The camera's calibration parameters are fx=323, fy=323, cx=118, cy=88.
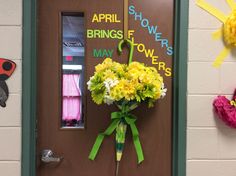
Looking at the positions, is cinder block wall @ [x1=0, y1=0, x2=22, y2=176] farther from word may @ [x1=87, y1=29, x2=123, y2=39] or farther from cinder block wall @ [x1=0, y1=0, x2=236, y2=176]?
word may @ [x1=87, y1=29, x2=123, y2=39]

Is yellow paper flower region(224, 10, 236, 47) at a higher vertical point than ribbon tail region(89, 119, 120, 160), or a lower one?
higher

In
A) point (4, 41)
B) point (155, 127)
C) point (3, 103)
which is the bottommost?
point (155, 127)

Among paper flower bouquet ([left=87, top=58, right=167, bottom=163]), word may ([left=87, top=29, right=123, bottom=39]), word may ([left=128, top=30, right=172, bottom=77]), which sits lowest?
paper flower bouquet ([left=87, top=58, right=167, bottom=163])

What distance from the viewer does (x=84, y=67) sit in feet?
6.00

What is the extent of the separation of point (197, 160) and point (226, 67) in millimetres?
538

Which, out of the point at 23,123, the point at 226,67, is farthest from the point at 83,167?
the point at 226,67

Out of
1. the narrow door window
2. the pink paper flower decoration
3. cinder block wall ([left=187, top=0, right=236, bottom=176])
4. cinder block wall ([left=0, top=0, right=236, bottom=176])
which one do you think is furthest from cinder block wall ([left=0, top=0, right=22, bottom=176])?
the pink paper flower decoration

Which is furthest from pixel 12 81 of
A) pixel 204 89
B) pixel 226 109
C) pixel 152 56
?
pixel 226 109

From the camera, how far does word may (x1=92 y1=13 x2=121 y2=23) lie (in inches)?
71.7

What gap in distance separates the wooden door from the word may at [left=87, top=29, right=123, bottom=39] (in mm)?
16

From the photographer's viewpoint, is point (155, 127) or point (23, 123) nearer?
point (23, 123)

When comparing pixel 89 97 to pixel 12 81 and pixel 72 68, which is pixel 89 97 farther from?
pixel 12 81

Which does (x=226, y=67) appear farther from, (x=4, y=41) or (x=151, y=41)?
(x=4, y=41)

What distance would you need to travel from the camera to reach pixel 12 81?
173 cm
